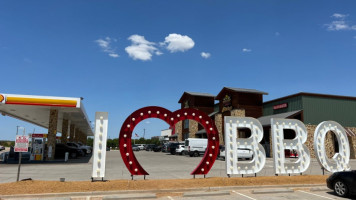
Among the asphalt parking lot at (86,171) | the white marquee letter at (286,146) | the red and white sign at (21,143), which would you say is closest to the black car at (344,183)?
the white marquee letter at (286,146)

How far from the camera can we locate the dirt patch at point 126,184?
9117mm

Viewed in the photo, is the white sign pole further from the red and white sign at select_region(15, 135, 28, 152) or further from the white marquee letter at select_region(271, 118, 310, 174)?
the white marquee letter at select_region(271, 118, 310, 174)

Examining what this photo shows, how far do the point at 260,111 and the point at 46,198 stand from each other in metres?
32.1

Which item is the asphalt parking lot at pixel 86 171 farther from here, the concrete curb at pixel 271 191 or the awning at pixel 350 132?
the awning at pixel 350 132

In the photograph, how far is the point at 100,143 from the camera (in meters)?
11.2

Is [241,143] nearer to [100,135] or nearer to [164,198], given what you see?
[164,198]

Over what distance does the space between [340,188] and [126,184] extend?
7.72 meters

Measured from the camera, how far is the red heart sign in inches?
448

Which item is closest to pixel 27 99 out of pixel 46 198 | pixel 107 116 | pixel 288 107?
pixel 107 116

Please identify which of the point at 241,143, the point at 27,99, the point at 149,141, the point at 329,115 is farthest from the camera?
the point at 149,141

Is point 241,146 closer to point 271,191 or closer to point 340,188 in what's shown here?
point 271,191

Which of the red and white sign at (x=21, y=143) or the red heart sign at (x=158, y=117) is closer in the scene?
the red and white sign at (x=21, y=143)

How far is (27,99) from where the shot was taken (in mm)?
20562

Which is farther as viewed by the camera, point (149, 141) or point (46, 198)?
point (149, 141)
